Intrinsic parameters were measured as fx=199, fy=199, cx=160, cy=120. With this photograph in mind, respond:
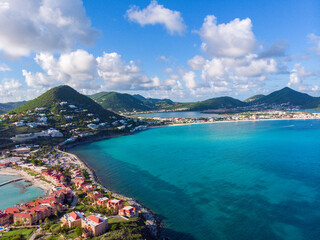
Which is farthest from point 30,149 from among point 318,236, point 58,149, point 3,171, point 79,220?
point 318,236

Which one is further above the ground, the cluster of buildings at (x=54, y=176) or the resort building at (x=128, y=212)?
the cluster of buildings at (x=54, y=176)

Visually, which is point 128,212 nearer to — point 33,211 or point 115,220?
point 115,220

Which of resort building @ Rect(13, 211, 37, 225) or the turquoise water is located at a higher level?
resort building @ Rect(13, 211, 37, 225)

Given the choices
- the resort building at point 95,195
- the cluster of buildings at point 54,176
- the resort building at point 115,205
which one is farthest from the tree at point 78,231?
the cluster of buildings at point 54,176

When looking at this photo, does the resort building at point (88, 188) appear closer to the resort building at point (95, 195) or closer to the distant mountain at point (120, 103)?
the resort building at point (95, 195)

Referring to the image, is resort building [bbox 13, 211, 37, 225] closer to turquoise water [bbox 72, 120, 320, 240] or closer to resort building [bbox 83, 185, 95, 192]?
resort building [bbox 83, 185, 95, 192]

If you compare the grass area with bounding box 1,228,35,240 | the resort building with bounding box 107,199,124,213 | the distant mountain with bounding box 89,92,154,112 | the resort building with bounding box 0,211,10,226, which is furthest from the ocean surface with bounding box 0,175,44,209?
the distant mountain with bounding box 89,92,154,112
